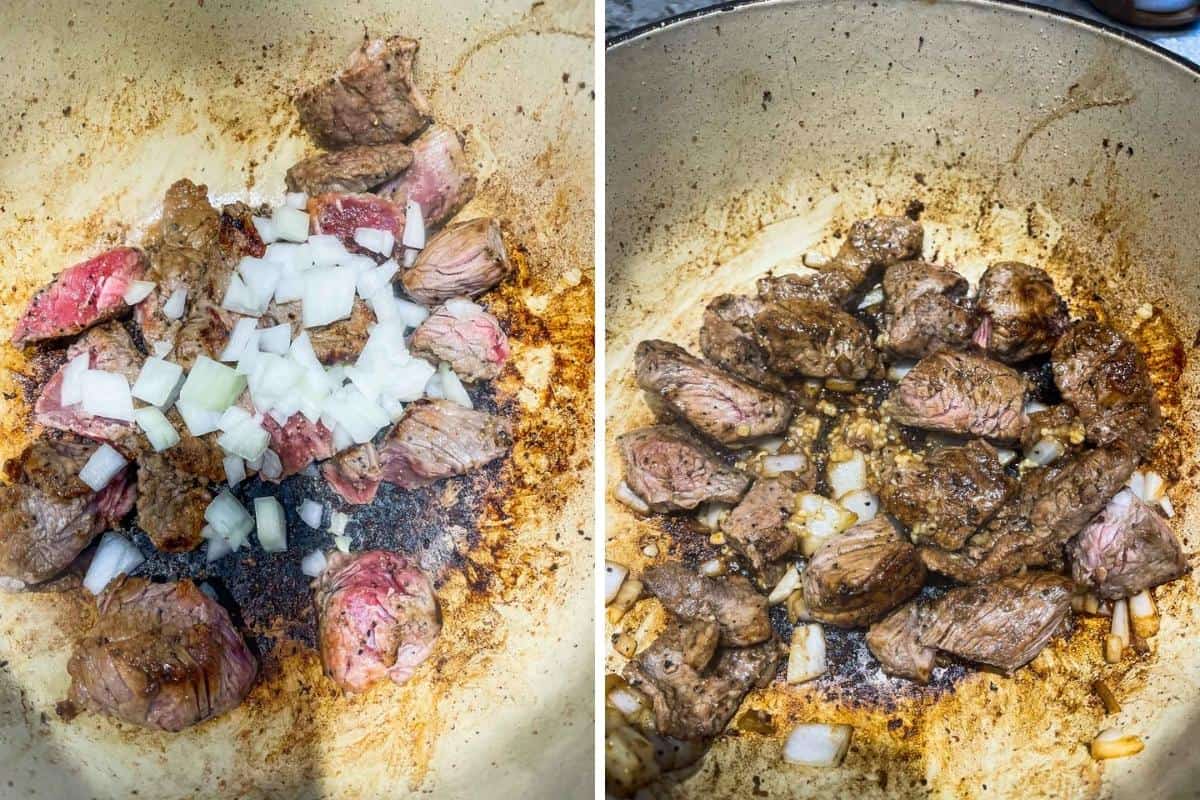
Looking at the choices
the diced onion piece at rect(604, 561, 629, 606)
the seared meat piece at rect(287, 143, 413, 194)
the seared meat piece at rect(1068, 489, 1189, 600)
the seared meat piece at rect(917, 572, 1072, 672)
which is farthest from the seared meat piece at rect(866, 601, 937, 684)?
the seared meat piece at rect(287, 143, 413, 194)

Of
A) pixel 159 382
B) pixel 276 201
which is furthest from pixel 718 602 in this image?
pixel 276 201

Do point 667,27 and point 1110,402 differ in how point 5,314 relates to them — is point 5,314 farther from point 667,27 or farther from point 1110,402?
point 1110,402

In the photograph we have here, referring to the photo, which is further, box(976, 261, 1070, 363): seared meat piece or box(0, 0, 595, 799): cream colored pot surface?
box(976, 261, 1070, 363): seared meat piece

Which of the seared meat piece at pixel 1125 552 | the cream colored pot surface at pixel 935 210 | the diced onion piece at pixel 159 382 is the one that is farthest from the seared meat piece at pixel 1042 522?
the diced onion piece at pixel 159 382

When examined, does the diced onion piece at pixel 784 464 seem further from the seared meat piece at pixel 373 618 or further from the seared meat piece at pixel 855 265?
the seared meat piece at pixel 373 618

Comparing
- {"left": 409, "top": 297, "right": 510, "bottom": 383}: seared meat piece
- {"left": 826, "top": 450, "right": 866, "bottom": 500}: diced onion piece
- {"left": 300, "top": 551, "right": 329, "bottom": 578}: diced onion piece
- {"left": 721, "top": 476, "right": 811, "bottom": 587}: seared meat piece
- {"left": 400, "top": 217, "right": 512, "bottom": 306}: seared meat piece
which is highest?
{"left": 400, "top": 217, "right": 512, "bottom": 306}: seared meat piece

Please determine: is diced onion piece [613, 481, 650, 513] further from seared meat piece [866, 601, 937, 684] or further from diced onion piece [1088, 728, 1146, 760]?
diced onion piece [1088, 728, 1146, 760]

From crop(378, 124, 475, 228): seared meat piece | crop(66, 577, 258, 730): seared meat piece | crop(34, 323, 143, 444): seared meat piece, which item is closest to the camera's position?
crop(66, 577, 258, 730): seared meat piece
